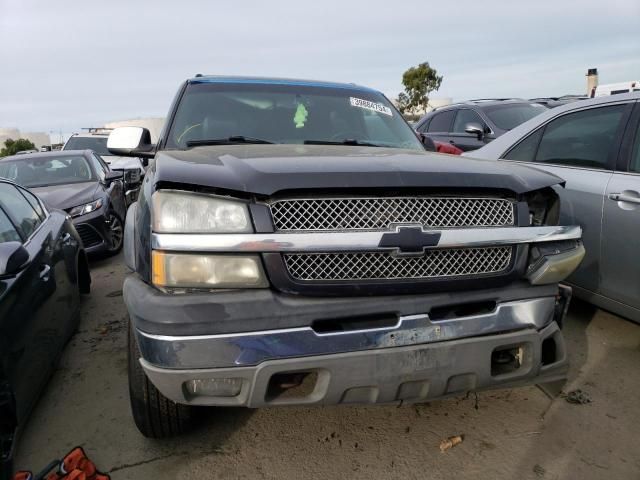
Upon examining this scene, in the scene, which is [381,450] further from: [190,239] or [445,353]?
[190,239]

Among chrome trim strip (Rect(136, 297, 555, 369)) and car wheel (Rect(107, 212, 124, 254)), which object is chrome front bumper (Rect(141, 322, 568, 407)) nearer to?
chrome trim strip (Rect(136, 297, 555, 369))

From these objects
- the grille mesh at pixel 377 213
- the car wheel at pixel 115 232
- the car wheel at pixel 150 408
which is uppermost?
the grille mesh at pixel 377 213

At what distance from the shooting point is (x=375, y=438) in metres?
2.38

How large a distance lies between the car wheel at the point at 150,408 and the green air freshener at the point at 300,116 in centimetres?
166

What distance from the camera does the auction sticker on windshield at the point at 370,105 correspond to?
3.51 metres

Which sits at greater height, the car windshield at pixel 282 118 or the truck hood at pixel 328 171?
the car windshield at pixel 282 118

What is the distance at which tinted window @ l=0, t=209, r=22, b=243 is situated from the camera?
2.84m

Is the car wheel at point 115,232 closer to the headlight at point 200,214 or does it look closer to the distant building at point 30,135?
the headlight at point 200,214

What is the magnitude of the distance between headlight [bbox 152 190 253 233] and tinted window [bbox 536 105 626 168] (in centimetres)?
272

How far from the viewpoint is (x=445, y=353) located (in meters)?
1.89

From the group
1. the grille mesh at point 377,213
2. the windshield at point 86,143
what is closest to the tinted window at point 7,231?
the grille mesh at point 377,213

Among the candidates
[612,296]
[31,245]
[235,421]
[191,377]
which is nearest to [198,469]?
[235,421]

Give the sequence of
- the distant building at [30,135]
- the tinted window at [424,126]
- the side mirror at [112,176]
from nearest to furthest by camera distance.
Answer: the side mirror at [112,176], the tinted window at [424,126], the distant building at [30,135]

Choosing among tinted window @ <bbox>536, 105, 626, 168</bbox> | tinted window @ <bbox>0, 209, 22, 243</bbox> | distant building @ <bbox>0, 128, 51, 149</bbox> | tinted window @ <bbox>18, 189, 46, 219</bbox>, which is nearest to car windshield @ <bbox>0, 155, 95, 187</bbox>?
tinted window @ <bbox>18, 189, 46, 219</bbox>
